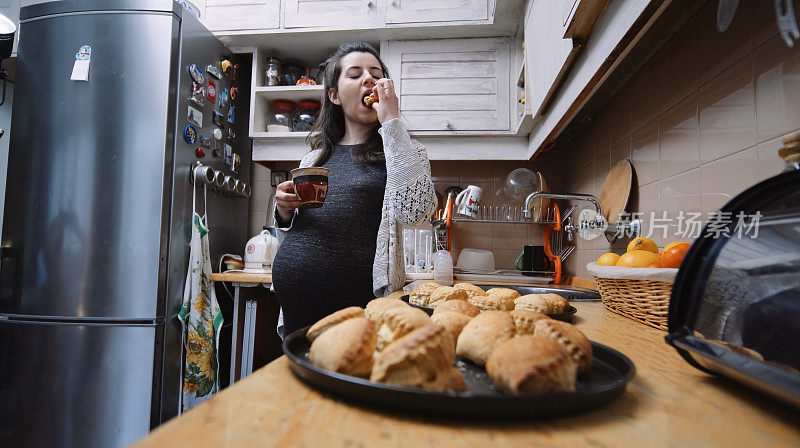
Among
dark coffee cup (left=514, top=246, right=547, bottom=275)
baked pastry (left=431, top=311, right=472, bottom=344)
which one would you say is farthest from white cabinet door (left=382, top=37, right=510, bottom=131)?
baked pastry (left=431, top=311, right=472, bottom=344)

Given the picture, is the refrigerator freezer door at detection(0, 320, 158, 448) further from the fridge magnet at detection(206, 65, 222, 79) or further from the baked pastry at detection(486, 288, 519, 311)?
the baked pastry at detection(486, 288, 519, 311)

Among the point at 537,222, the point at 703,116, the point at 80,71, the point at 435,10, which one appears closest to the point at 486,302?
the point at 703,116

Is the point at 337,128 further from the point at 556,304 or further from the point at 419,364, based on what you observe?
the point at 419,364

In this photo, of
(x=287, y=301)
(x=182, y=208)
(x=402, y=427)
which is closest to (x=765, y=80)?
(x=402, y=427)

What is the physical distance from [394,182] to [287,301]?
479 mm

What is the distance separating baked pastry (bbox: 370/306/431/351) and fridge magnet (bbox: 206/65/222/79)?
6.55ft

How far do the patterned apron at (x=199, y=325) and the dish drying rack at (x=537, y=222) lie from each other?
3.57 feet

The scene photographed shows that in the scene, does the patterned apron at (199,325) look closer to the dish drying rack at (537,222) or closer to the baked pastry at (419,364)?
the dish drying rack at (537,222)

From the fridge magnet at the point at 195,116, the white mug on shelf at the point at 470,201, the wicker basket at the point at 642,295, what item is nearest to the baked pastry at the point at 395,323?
the wicker basket at the point at 642,295

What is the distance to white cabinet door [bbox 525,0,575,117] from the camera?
120 cm

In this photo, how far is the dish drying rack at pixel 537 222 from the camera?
6.53 feet

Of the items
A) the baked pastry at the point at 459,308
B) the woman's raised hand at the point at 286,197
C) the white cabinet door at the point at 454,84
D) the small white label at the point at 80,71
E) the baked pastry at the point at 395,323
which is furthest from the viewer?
the white cabinet door at the point at 454,84

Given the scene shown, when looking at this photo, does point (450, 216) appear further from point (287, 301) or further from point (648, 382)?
point (648, 382)

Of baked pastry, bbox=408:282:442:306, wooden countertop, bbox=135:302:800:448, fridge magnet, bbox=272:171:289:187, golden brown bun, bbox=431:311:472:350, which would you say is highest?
fridge magnet, bbox=272:171:289:187
